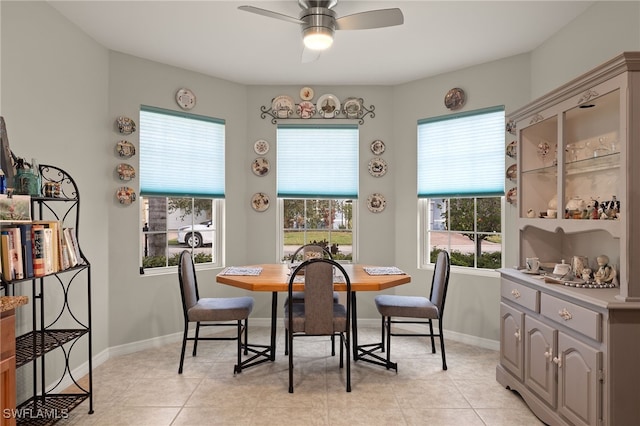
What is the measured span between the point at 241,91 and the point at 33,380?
326 centimetres

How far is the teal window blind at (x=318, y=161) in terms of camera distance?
177 inches

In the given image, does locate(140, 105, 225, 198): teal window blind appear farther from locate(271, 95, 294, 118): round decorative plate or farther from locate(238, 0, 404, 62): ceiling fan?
locate(238, 0, 404, 62): ceiling fan

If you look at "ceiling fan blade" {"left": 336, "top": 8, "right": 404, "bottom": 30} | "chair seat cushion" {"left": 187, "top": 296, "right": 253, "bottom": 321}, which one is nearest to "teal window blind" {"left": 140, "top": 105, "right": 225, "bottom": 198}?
"chair seat cushion" {"left": 187, "top": 296, "right": 253, "bottom": 321}

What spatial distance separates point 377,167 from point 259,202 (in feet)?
4.57

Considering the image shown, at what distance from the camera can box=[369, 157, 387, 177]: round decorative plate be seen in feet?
14.7

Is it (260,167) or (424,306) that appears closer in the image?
(424,306)

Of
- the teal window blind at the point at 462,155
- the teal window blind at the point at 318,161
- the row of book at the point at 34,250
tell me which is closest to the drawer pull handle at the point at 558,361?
the teal window blind at the point at 462,155

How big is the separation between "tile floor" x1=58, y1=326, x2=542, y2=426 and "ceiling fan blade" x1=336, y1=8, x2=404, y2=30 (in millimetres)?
2519

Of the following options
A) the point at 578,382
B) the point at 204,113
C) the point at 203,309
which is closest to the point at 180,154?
the point at 204,113

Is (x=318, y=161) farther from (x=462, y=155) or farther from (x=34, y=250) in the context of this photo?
(x=34, y=250)

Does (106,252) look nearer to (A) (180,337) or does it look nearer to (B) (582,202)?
(A) (180,337)

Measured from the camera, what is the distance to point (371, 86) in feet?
14.8

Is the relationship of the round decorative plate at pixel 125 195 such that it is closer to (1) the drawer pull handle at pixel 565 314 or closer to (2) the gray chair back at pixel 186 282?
(2) the gray chair back at pixel 186 282

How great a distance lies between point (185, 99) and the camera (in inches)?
159
